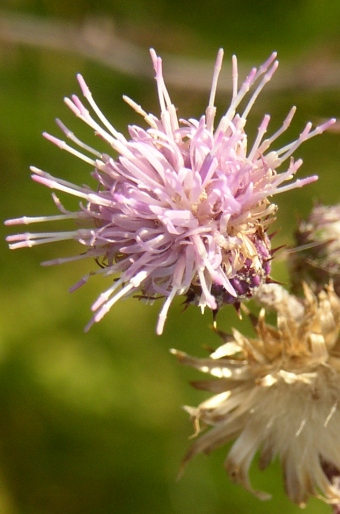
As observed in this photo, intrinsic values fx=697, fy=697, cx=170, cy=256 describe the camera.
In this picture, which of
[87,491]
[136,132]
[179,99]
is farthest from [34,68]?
[136,132]

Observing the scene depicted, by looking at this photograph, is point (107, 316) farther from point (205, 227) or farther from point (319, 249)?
point (205, 227)

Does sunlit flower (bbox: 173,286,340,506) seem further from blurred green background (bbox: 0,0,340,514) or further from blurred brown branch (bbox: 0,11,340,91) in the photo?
blurred brown branch (bbox: 0,11,340,91)

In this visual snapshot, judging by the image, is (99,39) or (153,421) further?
(99,39)

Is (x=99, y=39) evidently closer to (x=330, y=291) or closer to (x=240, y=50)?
(x=240, y=50)

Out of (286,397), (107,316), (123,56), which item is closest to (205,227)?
(286,397)

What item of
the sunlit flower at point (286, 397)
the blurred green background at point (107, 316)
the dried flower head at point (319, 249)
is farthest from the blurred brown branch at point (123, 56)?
the sunlit flower at point (286, 397)

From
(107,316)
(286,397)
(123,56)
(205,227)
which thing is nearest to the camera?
(205,227)
